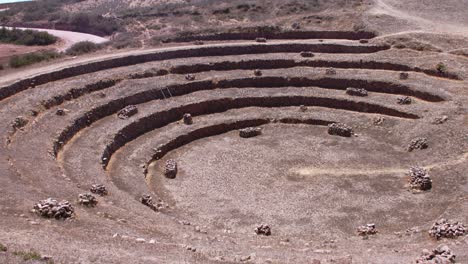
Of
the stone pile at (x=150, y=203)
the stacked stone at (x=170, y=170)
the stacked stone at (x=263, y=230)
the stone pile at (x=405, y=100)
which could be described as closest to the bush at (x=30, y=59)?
the stacked stone at (x=170, y=170)

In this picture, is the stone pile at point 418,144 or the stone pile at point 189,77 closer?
the stone pile at point 418,144

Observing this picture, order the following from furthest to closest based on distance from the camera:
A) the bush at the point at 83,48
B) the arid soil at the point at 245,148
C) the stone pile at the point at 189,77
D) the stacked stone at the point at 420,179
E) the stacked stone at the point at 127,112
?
the bush at the point at 83,48
the stone pile at the point at 189,77
the stacked stone at the point at 127,112
the stacked stone at the point at 420,179
the arid soil at the point at 245,148

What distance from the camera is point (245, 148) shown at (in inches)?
1617

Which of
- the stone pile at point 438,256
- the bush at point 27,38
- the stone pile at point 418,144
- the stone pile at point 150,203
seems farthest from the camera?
the bush at point 27,38

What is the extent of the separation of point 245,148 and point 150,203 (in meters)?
13.6

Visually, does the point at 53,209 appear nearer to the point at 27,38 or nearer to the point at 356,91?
the point at 356,91

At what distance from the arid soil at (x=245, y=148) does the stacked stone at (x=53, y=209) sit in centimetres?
34

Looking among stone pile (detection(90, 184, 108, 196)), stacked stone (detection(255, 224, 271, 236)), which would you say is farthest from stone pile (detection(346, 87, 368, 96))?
stone pile (detection(90, 184, 108, 196))

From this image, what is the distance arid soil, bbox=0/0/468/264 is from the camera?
20233 millimetres

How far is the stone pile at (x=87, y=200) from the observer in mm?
23938

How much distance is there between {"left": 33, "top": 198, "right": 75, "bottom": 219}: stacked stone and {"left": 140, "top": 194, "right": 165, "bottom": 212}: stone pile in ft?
27.5

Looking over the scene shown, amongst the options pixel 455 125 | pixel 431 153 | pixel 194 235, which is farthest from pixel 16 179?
pixel 455 125

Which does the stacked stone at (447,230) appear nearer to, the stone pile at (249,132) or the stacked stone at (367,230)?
the stacked stone at (367,230)

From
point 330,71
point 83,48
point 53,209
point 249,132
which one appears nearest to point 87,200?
point 53,209
